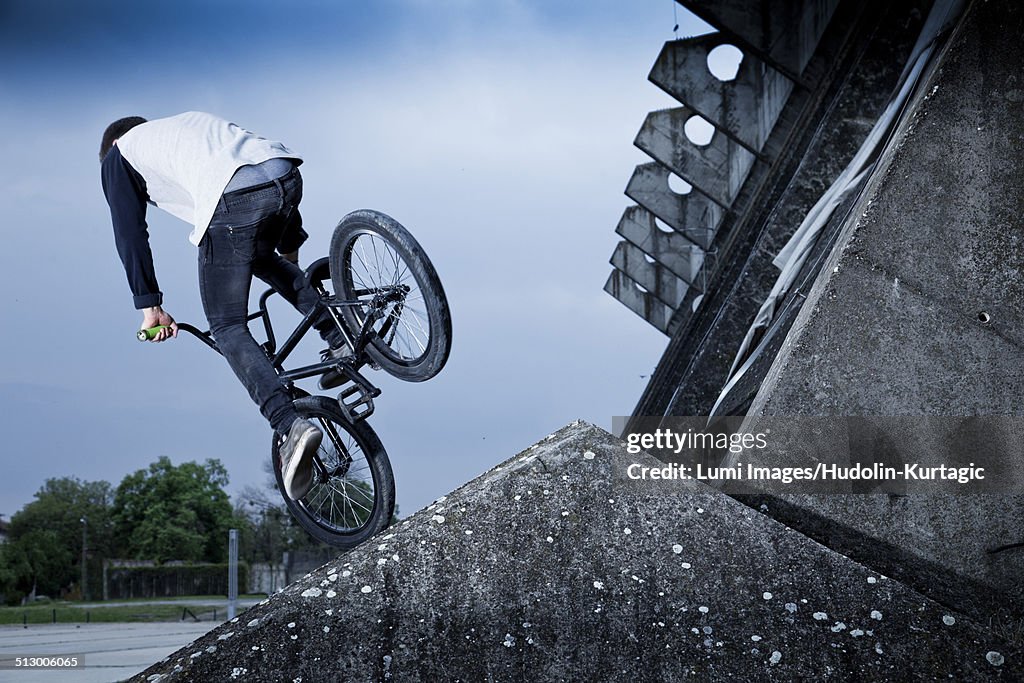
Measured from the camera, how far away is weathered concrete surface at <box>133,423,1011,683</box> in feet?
8.74

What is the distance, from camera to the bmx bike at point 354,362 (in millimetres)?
4109

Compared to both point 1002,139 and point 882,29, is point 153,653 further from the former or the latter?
point 882,29

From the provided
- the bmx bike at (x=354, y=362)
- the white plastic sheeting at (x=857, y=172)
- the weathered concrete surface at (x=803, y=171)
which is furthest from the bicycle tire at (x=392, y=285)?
the weathered concrete surface at (x=803, y=171)

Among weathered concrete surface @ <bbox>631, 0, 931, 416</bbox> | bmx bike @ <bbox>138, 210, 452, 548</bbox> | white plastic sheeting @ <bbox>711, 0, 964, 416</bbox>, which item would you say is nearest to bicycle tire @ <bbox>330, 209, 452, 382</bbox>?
bmx bike @ <bbox>138, 210, 452, 548</bbox>

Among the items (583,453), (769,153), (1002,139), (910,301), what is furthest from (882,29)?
(583,453)

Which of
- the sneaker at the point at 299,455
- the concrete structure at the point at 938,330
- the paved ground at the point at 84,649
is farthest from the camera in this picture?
the paved ground at the point at 84,649

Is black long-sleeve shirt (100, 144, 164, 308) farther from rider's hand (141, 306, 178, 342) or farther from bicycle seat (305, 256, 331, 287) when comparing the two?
bicycle seat (305, 256, 331, 287)

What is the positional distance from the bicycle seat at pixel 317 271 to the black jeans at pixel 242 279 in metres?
0.32

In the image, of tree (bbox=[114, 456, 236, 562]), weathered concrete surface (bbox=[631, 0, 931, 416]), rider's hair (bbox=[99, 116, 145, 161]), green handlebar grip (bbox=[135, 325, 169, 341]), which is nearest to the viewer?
green handlebar grip (bbox=[135, 325, 169, 341])

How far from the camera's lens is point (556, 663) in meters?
2.71

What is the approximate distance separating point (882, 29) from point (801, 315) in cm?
548

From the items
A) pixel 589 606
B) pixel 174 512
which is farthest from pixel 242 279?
A: pixel 589 606

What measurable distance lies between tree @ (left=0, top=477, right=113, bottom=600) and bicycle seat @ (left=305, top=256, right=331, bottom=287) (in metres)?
1.90

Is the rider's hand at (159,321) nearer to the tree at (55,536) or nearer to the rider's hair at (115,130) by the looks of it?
the rider's hair at (115,130)
